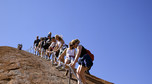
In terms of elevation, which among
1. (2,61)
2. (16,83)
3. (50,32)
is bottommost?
(16,83)

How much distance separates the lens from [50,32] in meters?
13.1

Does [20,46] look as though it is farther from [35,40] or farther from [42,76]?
[42,76]

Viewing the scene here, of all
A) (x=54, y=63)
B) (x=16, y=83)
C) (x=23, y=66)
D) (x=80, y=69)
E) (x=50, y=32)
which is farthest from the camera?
(x=50, y=32)

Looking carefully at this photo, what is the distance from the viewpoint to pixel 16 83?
661 centimetres

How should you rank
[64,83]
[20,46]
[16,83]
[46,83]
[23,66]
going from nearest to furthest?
1. [16,83]
2. [46,83]
3. [64,83]
4. [23,66]
5. [20,46]

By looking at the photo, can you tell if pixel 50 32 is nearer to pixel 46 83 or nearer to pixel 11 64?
pixel 11 64

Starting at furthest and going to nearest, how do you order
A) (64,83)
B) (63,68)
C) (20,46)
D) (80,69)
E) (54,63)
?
(20,46), (54,63), (63,68), (64,83), (80,69)

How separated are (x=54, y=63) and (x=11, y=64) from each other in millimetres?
3031

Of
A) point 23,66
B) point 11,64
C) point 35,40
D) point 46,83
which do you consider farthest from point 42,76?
point 35,40

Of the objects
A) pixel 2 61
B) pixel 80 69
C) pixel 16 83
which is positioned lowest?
pixel 16 83

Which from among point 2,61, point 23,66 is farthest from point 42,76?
point 2,61

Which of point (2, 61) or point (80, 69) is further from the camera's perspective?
point (2, 61)

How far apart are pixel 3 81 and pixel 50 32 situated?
6.93 metres

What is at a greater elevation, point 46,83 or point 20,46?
point 20,46
